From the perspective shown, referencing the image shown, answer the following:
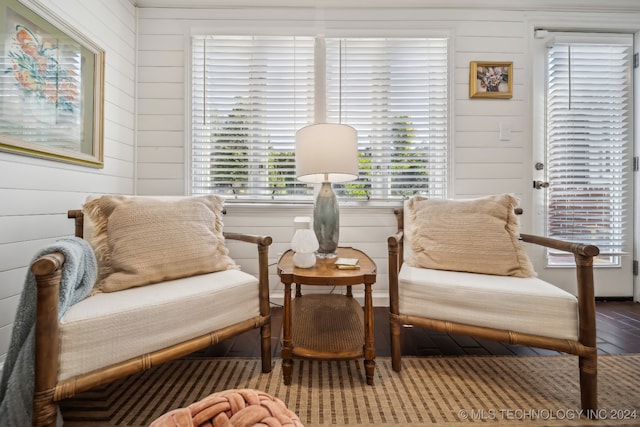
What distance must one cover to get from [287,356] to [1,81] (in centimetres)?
184

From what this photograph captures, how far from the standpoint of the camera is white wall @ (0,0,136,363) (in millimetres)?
1377

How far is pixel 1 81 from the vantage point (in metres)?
1.31

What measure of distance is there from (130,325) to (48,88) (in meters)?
1.41

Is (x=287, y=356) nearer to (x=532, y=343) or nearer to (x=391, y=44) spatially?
(x=532, y=343)

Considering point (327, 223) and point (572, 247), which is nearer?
point (572, 247)

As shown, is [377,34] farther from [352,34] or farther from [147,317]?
[147,317]

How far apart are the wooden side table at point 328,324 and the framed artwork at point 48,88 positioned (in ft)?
4.65

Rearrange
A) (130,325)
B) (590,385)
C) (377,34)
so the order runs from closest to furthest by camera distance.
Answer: (130,325)
(590,385)
(377,34)

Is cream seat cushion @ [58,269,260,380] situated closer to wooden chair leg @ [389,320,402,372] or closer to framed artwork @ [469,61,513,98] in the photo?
wooden chair leg @ [389,320,402,372]

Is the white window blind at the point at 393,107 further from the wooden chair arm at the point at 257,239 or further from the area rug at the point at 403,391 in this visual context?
the area rug at the point at 403,391

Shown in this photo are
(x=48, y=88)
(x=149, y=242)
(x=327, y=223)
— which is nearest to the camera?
(x=149, y=242)

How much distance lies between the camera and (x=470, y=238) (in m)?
1.60

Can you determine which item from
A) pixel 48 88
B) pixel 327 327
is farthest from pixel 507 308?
pixel 48 88

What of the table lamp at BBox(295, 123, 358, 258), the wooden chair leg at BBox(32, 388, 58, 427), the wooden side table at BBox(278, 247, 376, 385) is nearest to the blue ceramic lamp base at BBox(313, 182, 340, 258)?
A: the table lamp at BBox(295, 123, 358, 258)
